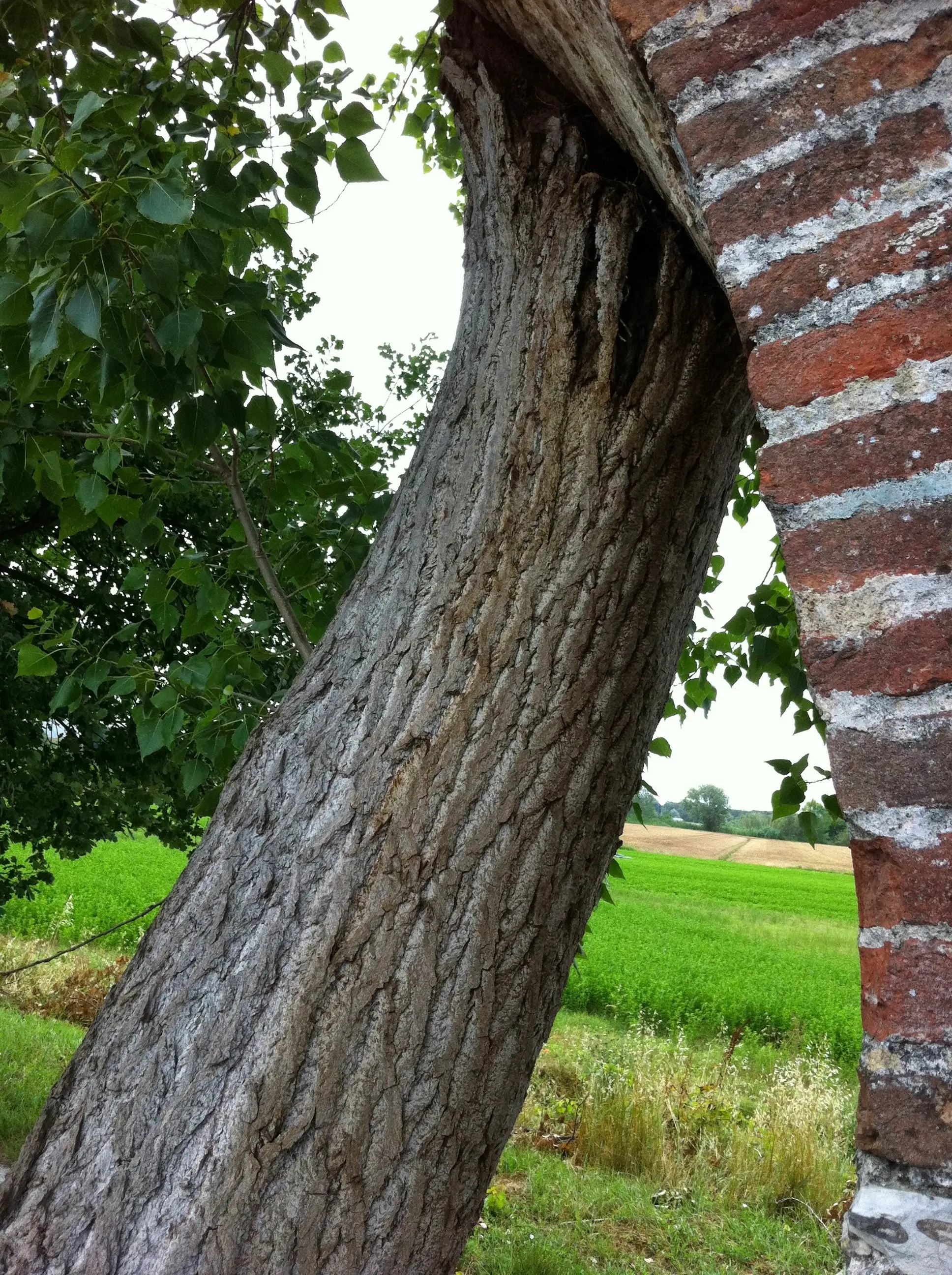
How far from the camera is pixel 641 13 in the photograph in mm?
1122

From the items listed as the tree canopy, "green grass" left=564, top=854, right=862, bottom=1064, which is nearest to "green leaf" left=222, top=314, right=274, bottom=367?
the tree canopy

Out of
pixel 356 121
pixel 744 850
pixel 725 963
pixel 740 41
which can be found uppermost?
pixel 356 121

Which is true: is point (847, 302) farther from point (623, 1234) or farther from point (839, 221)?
point (623, 1234)

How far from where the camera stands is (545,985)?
150cm

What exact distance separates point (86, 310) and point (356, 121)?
73 cm

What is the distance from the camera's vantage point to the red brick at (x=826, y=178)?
0.96m

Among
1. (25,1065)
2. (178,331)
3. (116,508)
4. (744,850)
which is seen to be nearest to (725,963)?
(25,1065)

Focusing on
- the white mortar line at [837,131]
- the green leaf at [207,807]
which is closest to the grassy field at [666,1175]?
the green leaf at [207,807]

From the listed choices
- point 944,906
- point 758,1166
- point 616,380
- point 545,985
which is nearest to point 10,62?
point 616,380

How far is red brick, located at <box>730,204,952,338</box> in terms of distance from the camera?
0.93 metres

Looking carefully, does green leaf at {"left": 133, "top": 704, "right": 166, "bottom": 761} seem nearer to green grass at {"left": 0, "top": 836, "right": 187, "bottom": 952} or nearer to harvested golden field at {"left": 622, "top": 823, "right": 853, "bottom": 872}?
green grass at {"left": 0, "top": 836, "right": 187, "bottom": 952}

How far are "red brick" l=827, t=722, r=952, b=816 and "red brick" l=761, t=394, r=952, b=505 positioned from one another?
0.83 feet

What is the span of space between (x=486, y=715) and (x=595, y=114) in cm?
111

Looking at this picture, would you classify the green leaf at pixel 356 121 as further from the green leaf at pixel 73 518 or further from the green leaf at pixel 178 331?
the green leaf at pixel 73 518
